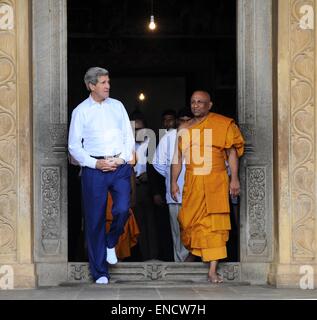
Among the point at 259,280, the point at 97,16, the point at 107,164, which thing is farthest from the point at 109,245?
the point at 97,16

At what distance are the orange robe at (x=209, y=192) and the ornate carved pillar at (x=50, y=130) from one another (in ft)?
4.54

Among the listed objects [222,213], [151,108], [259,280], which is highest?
[151,108]

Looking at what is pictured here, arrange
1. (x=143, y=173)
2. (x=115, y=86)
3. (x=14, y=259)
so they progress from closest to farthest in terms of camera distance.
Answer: (x=14, y=259)
(x=143, y=173)
(x=115, y=86)

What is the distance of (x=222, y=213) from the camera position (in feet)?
33.0

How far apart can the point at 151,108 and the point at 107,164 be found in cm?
741

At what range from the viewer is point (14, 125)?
9.58 m

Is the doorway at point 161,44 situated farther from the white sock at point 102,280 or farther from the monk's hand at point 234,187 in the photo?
the white sock at point 102,280

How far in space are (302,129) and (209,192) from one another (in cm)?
122

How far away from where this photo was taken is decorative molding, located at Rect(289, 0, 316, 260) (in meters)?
9.66

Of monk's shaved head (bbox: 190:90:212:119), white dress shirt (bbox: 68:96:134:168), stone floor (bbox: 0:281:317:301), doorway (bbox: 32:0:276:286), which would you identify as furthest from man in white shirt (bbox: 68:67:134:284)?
monk's shaved head (bbox: 190:90:212:119)

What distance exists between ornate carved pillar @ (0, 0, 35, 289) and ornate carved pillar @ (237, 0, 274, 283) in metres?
2.29

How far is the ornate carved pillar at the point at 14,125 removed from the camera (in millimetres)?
9570

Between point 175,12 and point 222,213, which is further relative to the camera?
point 175,12

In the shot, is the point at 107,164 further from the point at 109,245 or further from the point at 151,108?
the point at 151,108
